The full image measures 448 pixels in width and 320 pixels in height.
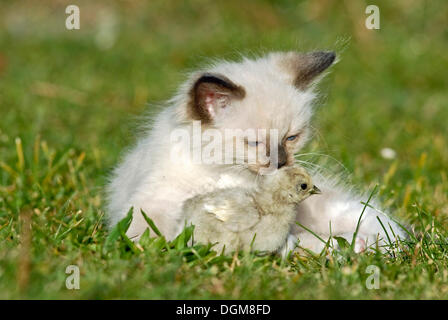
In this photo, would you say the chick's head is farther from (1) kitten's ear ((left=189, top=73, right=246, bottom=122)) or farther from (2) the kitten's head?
(1) kitten's ear ((left=189, top=73, right=246, bottom=122))

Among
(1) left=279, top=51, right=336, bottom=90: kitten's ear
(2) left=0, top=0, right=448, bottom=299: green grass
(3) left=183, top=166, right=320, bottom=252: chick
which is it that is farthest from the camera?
(1) left=279, top=51, right=336, bottom=90: kitten's ear

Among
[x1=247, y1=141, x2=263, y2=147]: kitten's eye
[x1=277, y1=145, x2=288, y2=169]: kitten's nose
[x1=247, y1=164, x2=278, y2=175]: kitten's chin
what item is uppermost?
[x1=247, y1=141, x2=263, y2=147]: kitten's eye

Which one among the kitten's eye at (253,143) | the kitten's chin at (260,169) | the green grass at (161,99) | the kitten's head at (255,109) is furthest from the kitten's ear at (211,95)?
the green grass at (161,99)

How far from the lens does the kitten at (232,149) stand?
3412 mm

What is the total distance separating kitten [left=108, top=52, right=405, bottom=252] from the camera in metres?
3.41

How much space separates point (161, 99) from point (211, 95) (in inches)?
112

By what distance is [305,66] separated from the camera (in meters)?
3.83

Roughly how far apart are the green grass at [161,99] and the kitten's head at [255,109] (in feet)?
1.57

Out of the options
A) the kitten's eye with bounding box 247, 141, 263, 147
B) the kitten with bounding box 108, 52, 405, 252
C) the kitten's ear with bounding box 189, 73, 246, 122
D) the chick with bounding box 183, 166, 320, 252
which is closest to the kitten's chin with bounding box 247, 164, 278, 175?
the kitten with bounding box 108, 52, 405, 252

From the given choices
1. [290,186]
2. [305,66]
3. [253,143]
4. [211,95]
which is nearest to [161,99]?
[305,66]

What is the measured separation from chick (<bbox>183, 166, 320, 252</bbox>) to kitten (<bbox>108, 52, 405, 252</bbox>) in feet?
0.63

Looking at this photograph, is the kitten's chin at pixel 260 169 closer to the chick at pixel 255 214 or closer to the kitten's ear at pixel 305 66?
the chick at pixel 255 214

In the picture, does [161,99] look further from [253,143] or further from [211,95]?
[253,143]
